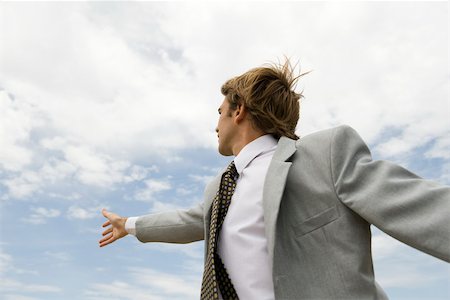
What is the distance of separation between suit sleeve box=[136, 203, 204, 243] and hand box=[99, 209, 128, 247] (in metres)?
0.17

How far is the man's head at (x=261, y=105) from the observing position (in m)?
3.45

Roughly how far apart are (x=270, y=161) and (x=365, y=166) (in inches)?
26.6

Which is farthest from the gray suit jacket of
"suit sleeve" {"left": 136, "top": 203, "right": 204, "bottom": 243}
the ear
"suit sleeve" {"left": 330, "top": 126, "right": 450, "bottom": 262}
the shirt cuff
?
the shirt cuff

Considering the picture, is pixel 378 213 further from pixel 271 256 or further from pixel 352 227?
pixel 271 256

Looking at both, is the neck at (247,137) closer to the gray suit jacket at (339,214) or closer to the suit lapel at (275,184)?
the suit lapel at (275,184)

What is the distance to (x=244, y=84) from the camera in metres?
3.54

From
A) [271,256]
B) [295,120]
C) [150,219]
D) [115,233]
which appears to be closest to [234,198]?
[271,256]

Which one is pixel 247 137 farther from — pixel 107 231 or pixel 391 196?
pixel 107 231

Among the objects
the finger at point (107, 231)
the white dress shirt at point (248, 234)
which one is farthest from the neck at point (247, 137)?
the finger at point (107, 231)

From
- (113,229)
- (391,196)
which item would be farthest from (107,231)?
(391,196)

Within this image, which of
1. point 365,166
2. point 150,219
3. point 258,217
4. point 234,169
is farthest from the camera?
point 150,219

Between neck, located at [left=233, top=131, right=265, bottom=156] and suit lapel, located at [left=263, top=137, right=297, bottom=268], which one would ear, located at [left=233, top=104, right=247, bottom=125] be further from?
suit lapel, located at [left=263, top=137, right=297, bottom=268]

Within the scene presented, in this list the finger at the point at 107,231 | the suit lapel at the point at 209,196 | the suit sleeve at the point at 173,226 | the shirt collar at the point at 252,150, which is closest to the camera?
the shirt collar at the point at 252,150

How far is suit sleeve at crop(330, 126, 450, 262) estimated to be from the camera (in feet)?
7.97
